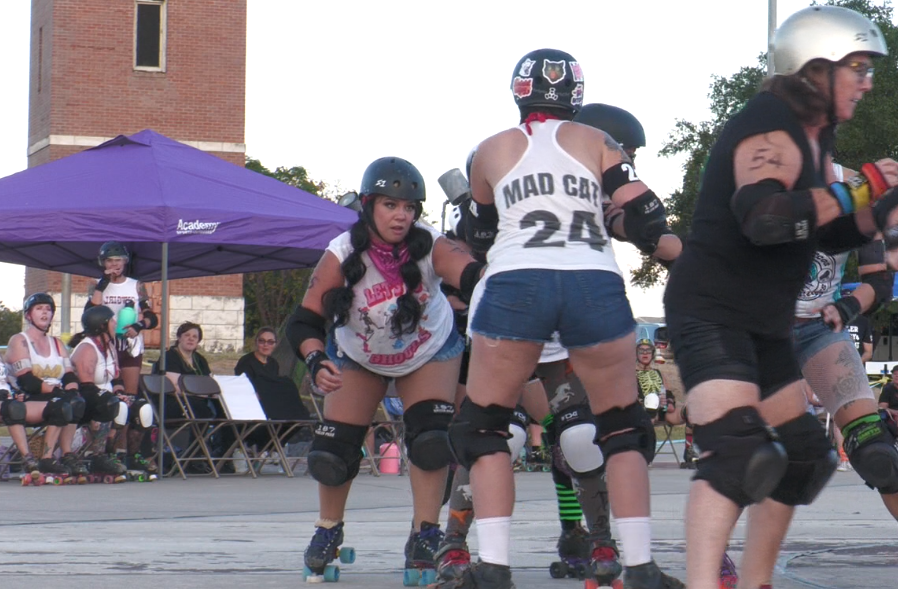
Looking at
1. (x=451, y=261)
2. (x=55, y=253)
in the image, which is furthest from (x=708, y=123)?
(x=451, y=261)

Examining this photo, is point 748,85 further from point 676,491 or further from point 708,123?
point 676,491

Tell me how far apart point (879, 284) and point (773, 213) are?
2123 mm

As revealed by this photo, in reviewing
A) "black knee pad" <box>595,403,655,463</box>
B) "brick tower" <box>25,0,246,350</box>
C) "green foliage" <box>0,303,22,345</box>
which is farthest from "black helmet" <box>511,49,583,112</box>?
"green foliage" <box>0,303,22,345</box>

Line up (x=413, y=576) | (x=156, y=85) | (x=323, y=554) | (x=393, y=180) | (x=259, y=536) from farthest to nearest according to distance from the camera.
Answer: (x=156, y=85), (x=259, y=536), (x=393, y=180), (x=323, y=554), (x=413, y=576)

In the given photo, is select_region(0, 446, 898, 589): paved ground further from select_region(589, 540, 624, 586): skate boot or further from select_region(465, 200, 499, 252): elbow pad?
select_region(465, 200, 499, 252): elbow pad

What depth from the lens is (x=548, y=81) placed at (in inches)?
186

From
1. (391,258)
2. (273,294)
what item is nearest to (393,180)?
(391,258)

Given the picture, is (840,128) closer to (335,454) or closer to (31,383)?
(31,383)

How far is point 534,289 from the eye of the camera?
4480 mm

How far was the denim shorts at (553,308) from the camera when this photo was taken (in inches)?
176

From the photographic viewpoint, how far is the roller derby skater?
555 centimetres

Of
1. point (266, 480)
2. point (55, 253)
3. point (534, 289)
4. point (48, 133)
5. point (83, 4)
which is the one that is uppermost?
point (83, 4)

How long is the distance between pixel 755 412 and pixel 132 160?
9946mm

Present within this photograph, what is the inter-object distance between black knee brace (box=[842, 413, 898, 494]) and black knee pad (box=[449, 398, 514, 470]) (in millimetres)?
1231
